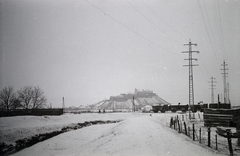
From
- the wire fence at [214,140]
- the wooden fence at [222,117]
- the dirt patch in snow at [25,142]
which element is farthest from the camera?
the wooden fence at [222,117]

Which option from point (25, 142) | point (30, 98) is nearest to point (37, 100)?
point (30, 98)

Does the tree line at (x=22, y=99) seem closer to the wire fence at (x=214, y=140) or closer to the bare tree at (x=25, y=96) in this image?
the bare tree at (x=25, y=96)

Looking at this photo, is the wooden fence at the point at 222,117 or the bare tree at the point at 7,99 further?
the bare tree at the point at 7,99

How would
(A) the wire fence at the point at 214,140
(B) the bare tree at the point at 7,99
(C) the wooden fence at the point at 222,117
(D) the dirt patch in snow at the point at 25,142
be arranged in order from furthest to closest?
(B) the bare tree at the point at 7,99
(C) the wooden fence at the point at 222,117
(D) the dirt patch in snow at the point at 25,142
(A) the wire fence at the point at 214,140

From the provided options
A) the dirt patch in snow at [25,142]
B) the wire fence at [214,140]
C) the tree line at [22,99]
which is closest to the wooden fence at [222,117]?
the wire fence at [214,140]

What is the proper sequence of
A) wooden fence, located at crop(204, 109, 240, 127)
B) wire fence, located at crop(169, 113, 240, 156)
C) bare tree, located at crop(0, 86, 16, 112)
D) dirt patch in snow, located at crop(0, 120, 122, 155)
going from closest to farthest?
wire fence, located at crop(169, 113, 240, 156), dirt patch in snow, located at crop(0, 120, 122, 155), wooden fence, located at crop(204, 109, 240, 127), bare tree, located at crop(0, 86, 16, 112)

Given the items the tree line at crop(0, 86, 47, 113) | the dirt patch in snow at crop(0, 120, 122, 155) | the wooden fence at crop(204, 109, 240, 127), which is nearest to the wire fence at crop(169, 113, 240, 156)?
the wooden fence at crop(204, 109, 240, 127)

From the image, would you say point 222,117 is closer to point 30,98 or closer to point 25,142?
point 25,142

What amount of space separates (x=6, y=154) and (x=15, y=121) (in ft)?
32.0

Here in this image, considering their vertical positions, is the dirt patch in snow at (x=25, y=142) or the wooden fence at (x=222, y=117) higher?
the wooden fence at (x=222, y=117)

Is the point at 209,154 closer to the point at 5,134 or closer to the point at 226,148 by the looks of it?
the point at 226,148

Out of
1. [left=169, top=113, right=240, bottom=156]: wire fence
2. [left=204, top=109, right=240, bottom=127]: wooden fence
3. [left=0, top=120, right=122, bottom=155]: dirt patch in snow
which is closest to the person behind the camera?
[left=169, top=113, right=240, bottom=156]: wire fence

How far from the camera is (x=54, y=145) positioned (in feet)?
64.7

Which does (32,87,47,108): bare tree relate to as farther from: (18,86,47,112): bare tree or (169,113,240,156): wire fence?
(169,113,240,156): wire fence
